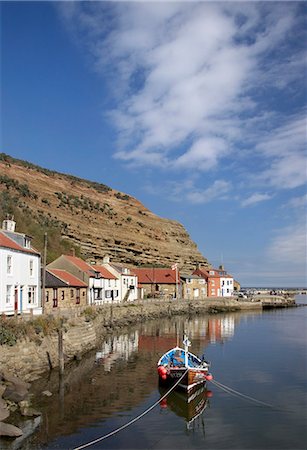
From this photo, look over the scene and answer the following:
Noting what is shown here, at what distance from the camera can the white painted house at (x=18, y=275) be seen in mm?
37219

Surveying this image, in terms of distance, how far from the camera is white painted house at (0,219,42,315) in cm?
3722

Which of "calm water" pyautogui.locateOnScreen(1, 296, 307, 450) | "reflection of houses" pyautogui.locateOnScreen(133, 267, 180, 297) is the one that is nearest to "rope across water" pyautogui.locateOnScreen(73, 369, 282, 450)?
"calm water" pyautogui.locateOnScreen(1, 296, 307, 450)

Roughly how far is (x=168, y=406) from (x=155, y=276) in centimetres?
7998

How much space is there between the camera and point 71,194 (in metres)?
143

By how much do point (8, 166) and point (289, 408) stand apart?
121m

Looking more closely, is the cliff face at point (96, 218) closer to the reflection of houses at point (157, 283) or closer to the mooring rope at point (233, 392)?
the reflection of houses at point (157, 283)

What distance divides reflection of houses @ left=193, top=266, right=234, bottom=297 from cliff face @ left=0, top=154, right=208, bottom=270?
19.1 m

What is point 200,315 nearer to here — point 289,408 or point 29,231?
point 29,231

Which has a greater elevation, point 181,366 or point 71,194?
point 71,194

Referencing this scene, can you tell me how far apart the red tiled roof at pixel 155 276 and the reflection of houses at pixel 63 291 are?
45222mm

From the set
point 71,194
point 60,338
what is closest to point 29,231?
point 60,338

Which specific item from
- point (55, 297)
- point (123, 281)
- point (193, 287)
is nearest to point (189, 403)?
point (55, 297)

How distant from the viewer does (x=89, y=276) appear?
6425 cm

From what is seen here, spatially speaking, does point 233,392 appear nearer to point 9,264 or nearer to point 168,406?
point 168,406
